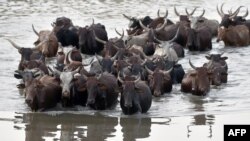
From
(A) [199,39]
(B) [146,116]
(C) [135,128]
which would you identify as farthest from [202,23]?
(C) [135,128]

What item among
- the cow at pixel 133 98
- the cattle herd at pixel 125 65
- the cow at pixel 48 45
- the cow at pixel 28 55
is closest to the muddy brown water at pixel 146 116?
the cow at pixel 133 98

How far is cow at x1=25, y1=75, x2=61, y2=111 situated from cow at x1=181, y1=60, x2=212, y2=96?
11.1ft

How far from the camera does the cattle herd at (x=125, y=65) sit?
14922 millimetres

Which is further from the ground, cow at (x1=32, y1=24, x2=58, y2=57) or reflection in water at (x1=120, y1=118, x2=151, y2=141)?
cow at (x1=32, y1=24, x2=58, y2=57)

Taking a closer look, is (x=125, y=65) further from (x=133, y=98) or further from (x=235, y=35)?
(x=235, y=35)

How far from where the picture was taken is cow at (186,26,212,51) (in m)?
21.9

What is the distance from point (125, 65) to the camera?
16.9 m

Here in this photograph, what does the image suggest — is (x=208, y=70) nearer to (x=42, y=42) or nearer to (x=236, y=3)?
(x=42, y=42)

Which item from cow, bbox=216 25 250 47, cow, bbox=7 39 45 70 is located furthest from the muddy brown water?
cow, bbox=216 25 250 47

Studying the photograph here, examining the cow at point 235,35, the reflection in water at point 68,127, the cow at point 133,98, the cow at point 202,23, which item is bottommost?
the reflection in water at point 68,127

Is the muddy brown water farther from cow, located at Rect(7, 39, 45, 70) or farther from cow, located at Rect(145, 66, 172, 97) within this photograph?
cow, located at Rect(7, 39, 45, 70)

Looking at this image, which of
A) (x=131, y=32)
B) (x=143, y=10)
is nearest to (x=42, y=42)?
(x=131, y=32)

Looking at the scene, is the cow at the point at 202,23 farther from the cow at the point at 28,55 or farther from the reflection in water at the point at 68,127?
the reflection in water at the point at 68,127

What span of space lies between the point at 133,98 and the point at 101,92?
84 centimetres
